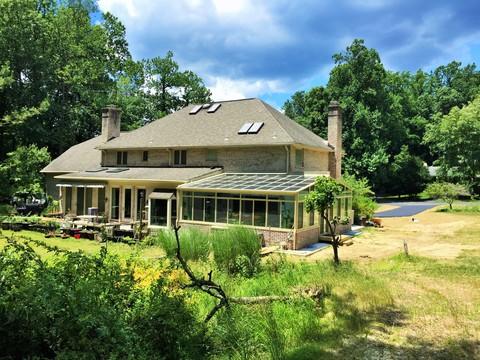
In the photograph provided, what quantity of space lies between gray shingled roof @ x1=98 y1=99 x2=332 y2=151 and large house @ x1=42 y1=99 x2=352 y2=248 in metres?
0.08

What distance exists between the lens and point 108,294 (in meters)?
5.40

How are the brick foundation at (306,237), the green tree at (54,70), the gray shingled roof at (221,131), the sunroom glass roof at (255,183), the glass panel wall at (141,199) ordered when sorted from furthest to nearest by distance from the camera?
the green tree at (54,70), the glass panel wall at (141,199), the gray shingled roof at (221,131), the sunroom glass roof at (255,183), the brick foundation at (306,237)

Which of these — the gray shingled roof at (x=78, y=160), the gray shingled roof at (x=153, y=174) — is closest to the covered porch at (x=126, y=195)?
the gray shingled roof at (x=153, y=174)

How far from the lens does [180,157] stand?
82.0ft

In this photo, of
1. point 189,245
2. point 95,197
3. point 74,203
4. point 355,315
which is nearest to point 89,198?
point 95,197

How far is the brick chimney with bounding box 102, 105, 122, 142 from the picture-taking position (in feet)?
95.5

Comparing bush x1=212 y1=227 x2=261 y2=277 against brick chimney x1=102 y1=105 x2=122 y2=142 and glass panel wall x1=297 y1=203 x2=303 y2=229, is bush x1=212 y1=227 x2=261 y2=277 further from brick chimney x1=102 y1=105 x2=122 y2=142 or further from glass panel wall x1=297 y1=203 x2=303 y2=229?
brick chimney x1=102 y1=105 x2=122 y2=142

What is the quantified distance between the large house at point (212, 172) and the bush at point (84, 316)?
474 inches

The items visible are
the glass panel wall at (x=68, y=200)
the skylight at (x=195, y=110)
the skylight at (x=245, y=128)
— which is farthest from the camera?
the skylight at (x=195, y=110)

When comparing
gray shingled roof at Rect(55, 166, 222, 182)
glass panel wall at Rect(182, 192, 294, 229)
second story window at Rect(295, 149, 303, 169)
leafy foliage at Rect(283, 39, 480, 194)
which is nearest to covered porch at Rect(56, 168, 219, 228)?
gray shingled roof at Rect(55, 166, 222, 182)

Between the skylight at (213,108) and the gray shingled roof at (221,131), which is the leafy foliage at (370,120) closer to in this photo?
the gray shingled roof at (221,131)

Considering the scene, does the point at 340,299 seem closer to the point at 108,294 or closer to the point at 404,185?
the point at 108,294

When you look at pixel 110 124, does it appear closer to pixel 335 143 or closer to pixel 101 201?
pixel 101 201

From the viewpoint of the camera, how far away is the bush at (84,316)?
4484mm
